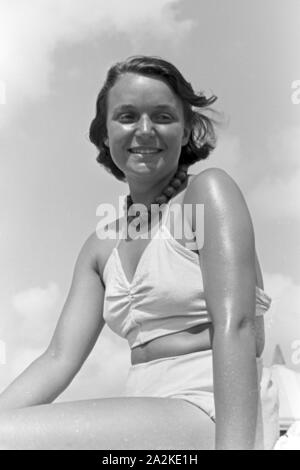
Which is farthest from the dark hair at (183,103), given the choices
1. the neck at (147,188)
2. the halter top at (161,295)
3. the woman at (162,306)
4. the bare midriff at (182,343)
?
the bare midriff at (182,343)

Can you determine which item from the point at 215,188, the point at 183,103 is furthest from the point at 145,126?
the point at 215,188

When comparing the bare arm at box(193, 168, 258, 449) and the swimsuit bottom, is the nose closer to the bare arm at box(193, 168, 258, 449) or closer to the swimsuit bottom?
the bare arm at box(193, 168, 258, 449)

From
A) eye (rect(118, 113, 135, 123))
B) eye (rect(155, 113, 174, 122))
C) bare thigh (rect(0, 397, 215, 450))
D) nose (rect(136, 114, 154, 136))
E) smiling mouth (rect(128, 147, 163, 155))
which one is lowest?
bare thigh (rect(0, 397, 215, 450))

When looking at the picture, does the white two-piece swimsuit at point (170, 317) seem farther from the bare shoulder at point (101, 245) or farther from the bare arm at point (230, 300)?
the bare shoulder at point (101, 245)

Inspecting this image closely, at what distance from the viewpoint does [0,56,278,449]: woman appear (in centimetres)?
121

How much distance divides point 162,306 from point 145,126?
39 cm

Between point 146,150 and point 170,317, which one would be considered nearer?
point 170,317

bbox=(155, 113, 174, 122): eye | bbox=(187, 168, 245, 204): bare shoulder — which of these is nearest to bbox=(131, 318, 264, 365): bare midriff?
bbox=(187, 168, 245, 204): bare shoulder

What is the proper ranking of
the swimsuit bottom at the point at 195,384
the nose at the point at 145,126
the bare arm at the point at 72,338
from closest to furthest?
the swimsuit bottom at the point at 195,384 < the nose at the point at 145,126 < the bare arm at the point at 72,338

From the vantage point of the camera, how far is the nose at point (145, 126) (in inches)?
58.5

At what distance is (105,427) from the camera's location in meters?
1.21

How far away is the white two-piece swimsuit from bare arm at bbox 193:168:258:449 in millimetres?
64

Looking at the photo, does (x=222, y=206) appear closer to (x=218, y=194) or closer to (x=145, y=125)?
(x=218, y=194)

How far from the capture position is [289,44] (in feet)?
6.21
